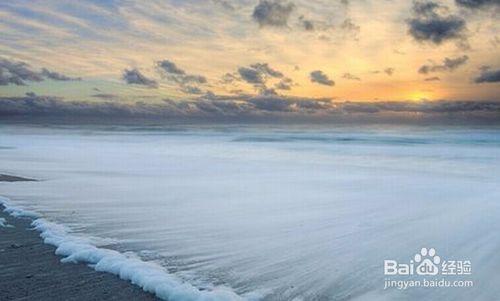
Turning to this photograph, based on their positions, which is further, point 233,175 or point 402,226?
point 233,175

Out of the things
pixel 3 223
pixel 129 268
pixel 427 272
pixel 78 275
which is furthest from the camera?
pixel 3 223

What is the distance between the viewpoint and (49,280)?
13.6 feet

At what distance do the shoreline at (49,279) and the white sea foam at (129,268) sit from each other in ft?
0.25

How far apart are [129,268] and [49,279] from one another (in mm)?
653

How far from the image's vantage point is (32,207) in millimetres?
7379

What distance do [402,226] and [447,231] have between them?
0.56m

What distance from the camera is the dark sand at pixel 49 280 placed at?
3852 millimetres

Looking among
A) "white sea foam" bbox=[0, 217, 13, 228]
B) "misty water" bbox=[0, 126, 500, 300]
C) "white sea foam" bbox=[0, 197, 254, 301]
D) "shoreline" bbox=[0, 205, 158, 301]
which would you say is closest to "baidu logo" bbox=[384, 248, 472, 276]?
"misty water" bbox=[0, 126, 500, 300]

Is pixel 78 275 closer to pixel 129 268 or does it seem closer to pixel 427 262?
pixel 129 268

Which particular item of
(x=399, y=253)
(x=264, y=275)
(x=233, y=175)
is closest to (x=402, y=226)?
(x=399, y=253)

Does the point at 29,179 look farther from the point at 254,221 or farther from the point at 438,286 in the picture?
the point at 438,286

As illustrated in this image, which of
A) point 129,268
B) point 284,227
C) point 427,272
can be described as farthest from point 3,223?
point 427,272

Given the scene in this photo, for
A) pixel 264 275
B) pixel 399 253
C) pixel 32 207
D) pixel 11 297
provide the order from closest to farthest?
1. pixel 11 297
2. pixel 264 275
3. pixel 399 253
4. pixel 32 207

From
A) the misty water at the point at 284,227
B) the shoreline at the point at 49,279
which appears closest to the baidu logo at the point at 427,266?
the misty water at the point at 284,227
